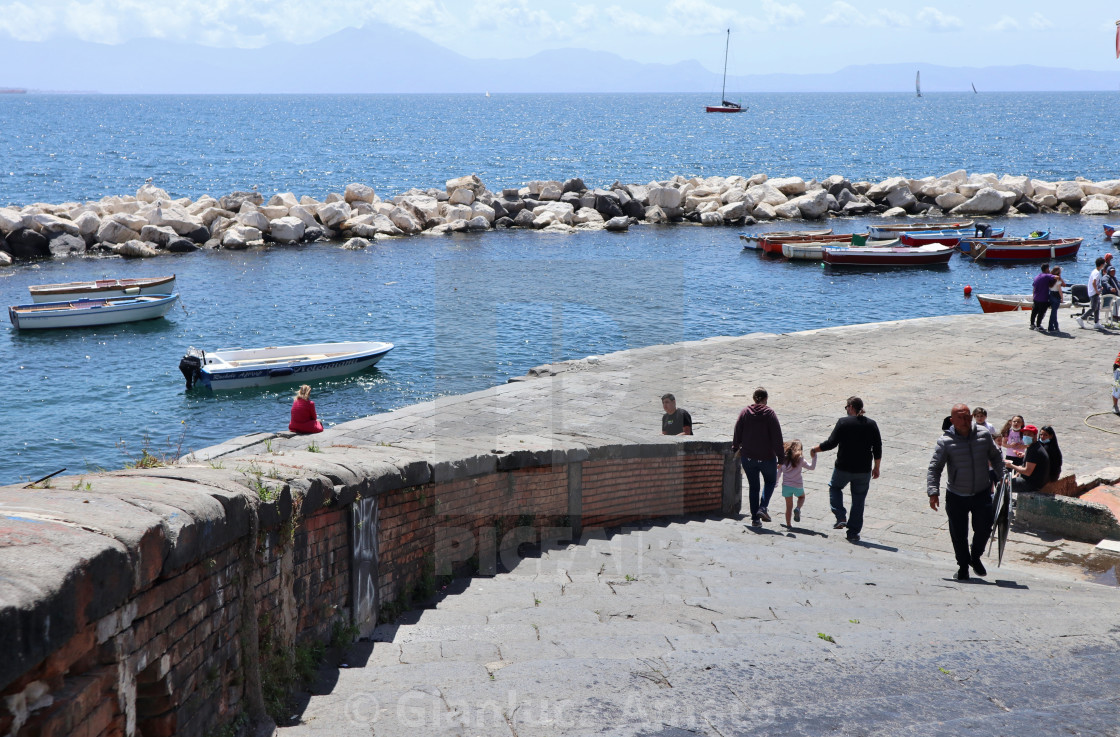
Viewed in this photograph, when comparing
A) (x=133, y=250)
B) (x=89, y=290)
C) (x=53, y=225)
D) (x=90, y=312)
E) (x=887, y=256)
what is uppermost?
(x=53, y=225)

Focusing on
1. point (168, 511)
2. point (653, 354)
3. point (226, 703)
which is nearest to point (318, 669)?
point (226, 703)

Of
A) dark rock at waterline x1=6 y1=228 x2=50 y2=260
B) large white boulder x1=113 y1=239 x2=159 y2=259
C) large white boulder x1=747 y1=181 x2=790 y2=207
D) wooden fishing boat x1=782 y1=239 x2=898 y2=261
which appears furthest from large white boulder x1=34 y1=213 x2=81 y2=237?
large white boulder x1=747 y1=181 x2=790 y2=207

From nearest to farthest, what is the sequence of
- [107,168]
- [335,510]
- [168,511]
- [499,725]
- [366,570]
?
1. [168,511]
2. [499,725]
3. [335,510]
4. [366,570]
5. [107,168]

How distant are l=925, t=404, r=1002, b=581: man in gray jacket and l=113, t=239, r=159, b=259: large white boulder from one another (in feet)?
113

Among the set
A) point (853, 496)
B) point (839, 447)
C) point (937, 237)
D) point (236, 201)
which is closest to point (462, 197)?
point (236, 201)

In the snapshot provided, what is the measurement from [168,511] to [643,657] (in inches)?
90.3

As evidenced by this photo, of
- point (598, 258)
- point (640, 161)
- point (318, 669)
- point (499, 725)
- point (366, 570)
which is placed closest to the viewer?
point (499, 725)

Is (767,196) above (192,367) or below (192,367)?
above

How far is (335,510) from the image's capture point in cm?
471

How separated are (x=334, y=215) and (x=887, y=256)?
75.0 feet

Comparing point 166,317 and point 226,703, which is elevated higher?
point 226,703

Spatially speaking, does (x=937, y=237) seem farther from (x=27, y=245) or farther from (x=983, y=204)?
(x=27, y=245)

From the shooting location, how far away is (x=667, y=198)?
4641 cm

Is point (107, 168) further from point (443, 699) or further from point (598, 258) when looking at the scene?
point (443, 699)
